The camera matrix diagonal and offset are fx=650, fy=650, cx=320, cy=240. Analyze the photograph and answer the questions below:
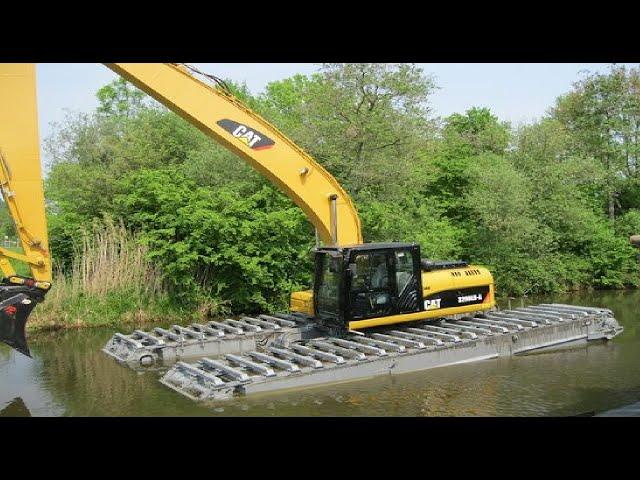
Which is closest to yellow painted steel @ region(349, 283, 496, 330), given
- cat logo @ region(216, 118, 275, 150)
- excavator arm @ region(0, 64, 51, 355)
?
cat logo @ region(216, 118, 275, 150)

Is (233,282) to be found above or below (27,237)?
below

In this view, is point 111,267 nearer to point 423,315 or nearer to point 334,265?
point 334,265

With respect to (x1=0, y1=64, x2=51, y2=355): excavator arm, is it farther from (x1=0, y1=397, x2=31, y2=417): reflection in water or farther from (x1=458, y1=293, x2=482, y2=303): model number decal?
(x1=458, y1=293, x2=482, y2=303): model number decal

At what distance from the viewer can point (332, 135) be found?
17.4 m

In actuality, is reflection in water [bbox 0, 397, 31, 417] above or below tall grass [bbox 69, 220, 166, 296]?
below

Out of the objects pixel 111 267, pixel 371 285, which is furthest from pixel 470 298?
pixel 111 267

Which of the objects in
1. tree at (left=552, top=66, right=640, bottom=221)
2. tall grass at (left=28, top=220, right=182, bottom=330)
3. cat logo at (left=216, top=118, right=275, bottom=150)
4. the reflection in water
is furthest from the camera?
tree at (left=552, top=66, right=640, bottom=221)

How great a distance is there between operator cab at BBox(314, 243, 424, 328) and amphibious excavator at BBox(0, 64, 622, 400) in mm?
18

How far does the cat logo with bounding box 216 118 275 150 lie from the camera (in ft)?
33.8

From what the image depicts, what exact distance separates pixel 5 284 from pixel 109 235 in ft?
24.0

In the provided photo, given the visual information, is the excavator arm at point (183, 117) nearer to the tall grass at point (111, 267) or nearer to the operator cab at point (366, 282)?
the operator cab at point (366, 282)

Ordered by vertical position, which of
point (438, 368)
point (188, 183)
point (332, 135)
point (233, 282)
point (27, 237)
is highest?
point (332, 135)
